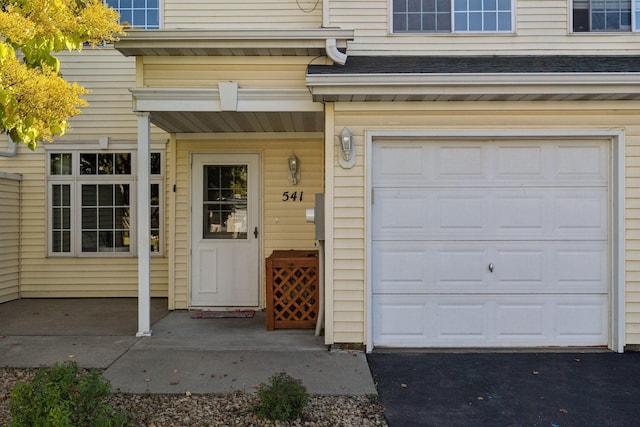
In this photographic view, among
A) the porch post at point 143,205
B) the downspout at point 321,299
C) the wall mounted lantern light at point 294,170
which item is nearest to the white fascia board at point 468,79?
the downspout at point 321,299

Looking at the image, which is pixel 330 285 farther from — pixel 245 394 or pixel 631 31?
pixel 631 31

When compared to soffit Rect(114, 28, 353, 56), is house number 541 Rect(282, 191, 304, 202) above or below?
below

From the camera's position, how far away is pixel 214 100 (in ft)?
16.5

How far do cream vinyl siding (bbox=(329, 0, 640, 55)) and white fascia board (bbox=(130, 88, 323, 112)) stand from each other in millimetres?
928

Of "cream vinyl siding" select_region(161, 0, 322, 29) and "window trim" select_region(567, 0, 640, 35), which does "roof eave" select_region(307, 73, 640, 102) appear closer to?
"window trim" select_region(567, 0, 640, 35)

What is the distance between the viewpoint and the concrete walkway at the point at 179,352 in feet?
13.1

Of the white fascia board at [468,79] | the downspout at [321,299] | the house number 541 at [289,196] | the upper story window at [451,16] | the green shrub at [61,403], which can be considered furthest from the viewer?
the house number 541 at [289,196]

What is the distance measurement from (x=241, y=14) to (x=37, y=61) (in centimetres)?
382

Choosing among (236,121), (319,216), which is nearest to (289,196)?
(236,121)

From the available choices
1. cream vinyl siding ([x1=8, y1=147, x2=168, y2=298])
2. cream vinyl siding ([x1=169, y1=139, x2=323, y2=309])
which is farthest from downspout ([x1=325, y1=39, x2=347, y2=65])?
cream vinyl siding ([x1=8, y1=147, x2=168, y2=298])

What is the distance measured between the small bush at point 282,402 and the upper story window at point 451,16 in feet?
13.6

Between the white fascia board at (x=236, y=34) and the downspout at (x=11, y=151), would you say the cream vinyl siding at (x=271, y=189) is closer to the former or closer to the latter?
the white fascia board at (x=236, y=34)

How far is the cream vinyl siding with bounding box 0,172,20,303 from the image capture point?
281 inches

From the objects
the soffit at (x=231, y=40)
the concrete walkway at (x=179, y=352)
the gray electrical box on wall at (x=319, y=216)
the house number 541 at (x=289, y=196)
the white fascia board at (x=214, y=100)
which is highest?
the soffit at (x=231, y=40)
